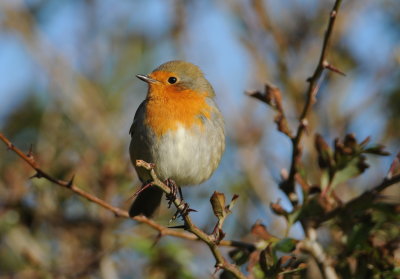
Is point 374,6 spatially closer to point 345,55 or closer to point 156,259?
point 345,55

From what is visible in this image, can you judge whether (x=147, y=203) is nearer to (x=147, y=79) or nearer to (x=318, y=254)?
(x=147, y=79)

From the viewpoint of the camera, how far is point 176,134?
3.37 m

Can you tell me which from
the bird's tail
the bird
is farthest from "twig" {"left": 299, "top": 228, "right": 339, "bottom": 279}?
the bird's tail

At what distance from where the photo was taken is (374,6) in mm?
4516

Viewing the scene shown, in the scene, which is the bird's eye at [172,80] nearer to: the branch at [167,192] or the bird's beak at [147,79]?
the bird's beak at [147,79]

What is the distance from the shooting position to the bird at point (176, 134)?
11.0 feet

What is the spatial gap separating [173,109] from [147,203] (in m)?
0.65

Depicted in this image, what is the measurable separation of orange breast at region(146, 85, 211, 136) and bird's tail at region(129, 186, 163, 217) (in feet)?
1.62

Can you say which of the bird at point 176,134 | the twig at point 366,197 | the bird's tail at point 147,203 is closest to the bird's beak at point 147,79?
the bird at point 176,134

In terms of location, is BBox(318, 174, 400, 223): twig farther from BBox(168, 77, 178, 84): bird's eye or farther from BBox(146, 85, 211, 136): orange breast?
BBox(168, 77, 178, 84): bird's eye

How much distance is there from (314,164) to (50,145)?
191 centimetres

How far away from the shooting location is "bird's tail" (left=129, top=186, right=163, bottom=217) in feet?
12.1

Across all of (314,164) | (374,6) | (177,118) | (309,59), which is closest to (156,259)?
(177,118)

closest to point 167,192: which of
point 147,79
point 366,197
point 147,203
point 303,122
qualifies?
point 303,122
